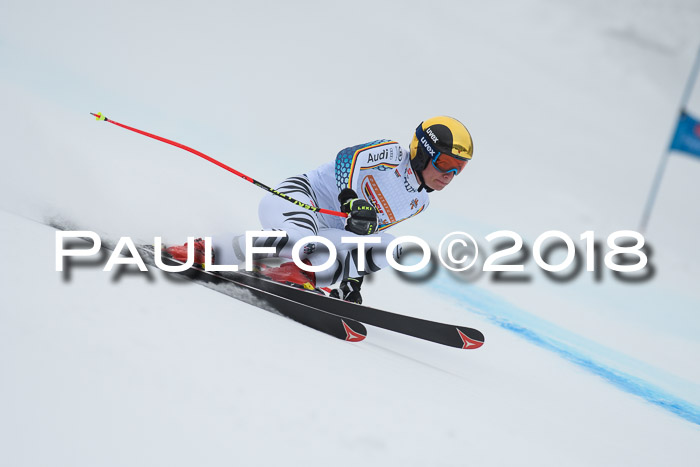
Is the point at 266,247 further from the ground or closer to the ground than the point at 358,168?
closer to the ground

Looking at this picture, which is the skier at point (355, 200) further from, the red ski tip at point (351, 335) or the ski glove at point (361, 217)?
the red ski tip at point (351, 335)

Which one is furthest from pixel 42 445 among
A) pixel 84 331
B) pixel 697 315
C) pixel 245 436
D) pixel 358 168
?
pixel 697 315

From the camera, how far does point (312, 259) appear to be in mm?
3740

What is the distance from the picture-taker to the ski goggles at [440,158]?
3240mm

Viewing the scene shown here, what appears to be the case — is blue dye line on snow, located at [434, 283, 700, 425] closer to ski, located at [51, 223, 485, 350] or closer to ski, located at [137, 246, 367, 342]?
ski, located at [51, 223, 485, 350]

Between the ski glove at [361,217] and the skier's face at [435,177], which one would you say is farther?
the skier's face at [435,177]

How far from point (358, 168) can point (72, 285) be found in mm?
1785

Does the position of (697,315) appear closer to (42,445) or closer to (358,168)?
(358,168)

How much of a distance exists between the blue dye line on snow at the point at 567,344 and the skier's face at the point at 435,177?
1.98 meters

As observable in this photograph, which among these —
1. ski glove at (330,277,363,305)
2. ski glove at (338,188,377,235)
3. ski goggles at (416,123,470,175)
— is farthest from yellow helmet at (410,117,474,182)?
ski glove at (330,277,363,305)

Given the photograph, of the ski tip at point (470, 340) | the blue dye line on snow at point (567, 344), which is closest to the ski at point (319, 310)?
the ski tip at point (470, 340)

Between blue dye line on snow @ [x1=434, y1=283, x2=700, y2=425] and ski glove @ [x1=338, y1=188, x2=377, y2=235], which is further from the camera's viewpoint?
blue dye line on snow @ [x1=434, y1=283, x2=700, y2=425]

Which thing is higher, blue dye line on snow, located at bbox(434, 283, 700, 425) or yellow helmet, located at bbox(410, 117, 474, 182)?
yellow helmet, located at bbox(410, 117, 474, 182)

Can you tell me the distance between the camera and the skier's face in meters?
3.33
